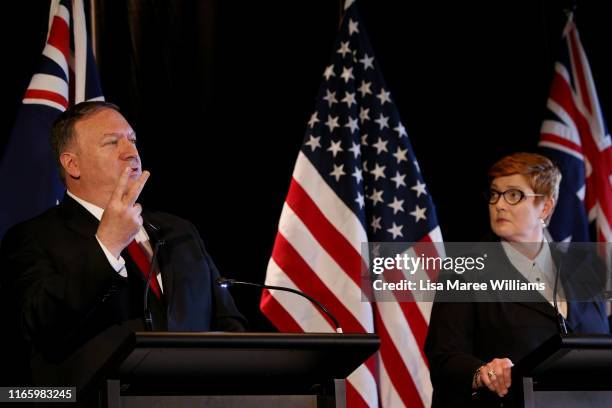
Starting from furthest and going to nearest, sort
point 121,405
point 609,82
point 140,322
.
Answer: point 609,82, point 140,322, point 121,405

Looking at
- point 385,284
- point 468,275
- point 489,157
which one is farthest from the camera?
point 489,157

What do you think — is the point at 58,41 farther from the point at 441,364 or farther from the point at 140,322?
the point at 441,364

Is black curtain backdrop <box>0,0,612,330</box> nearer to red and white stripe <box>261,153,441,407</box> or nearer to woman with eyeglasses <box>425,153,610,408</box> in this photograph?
red and white stripe <box>261,153,441,407</box>

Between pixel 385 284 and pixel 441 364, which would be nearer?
pixel 441 364

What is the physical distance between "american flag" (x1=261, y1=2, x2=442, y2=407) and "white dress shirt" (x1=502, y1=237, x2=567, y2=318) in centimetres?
82

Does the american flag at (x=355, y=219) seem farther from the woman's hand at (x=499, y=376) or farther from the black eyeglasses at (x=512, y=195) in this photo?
the woman's hand at (x=499, y=376)

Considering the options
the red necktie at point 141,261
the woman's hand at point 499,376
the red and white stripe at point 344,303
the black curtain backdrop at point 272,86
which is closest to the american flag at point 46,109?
the black curtain backdrop at point 272,86

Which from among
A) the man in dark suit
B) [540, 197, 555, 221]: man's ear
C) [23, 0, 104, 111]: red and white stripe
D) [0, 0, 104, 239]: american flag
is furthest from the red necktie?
[540, 197, 555, 221]: man's ear

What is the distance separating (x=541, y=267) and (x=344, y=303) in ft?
3.27

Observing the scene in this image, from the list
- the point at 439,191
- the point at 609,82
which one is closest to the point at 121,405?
the point at 439,191

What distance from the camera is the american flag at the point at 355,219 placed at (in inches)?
170

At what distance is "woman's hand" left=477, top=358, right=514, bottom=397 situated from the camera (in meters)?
2.87

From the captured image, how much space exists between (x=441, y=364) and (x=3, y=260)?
1513 millimetres

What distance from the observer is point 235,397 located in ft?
8.32
